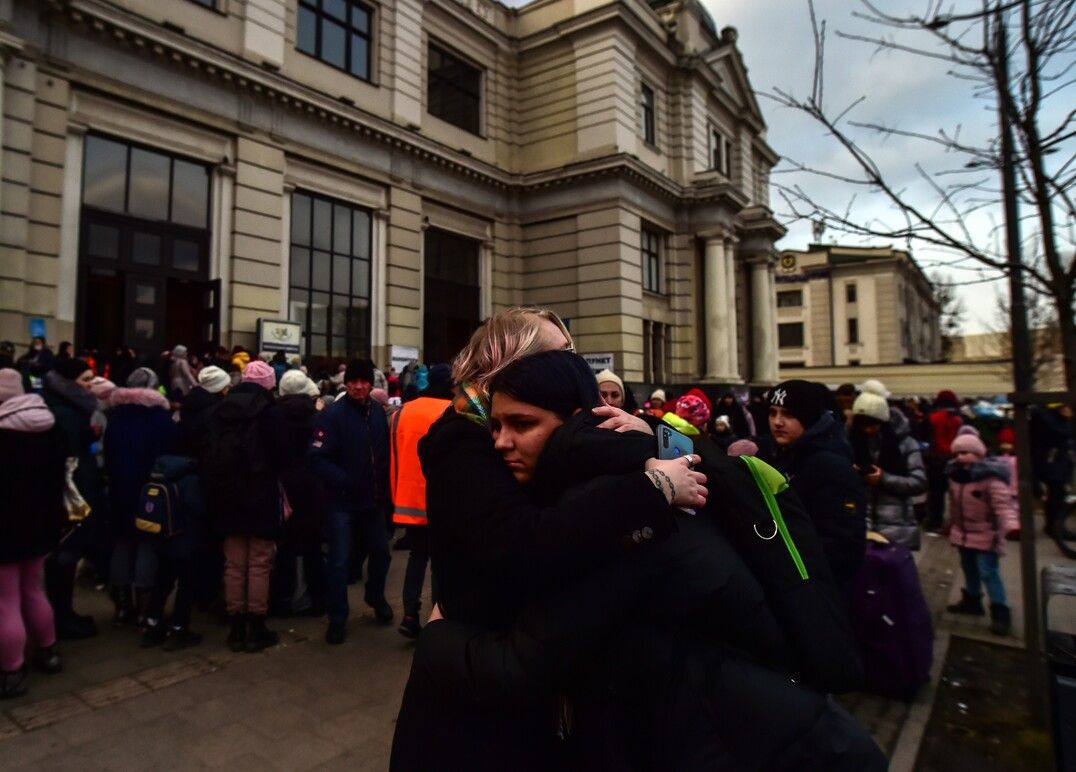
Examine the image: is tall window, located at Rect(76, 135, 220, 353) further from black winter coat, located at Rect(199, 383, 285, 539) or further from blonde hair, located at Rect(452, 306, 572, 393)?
blonde hair, located at Rect(452, 306, 572, 393)

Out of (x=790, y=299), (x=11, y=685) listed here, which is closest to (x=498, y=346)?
(x=11, y=685)

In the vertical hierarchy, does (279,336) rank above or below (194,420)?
above

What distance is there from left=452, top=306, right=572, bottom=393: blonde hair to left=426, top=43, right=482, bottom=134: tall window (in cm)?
1785

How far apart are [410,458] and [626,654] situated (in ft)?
12.9

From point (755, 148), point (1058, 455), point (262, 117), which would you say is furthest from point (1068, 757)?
point (755, 148)

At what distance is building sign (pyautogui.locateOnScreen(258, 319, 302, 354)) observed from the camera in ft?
41.5

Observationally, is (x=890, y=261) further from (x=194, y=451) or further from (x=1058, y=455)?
(x=194, y=451)

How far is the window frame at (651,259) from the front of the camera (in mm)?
21105

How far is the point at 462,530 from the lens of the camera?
138 centimetres

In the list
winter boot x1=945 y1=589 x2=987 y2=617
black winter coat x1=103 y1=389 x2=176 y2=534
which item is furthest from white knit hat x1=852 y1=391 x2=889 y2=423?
black winter coat x1=103 y1=389 x2=176 y2=534

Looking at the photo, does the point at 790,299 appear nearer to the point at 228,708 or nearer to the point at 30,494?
the point at 228,708

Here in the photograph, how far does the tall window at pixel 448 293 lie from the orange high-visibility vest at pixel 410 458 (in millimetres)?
12592

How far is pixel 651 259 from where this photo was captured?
855 inches

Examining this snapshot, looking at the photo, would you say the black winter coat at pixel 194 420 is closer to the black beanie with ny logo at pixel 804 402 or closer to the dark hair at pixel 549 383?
the black beanie with ny logo at pixel 804 402
